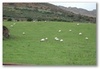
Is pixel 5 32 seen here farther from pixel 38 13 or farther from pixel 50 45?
pixel 50 45

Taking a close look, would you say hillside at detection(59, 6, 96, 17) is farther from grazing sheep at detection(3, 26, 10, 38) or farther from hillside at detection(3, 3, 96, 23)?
grazing sheep at detection(3, 26, 10, 38)

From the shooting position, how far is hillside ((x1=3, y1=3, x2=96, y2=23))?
4.15 metres

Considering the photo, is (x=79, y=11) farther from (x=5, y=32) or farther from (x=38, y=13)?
(x=5, y=32)

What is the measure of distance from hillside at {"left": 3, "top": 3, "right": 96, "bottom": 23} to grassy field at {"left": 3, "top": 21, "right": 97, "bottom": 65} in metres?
0.06

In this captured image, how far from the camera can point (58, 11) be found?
13.7ft

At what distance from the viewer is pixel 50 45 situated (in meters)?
4.14

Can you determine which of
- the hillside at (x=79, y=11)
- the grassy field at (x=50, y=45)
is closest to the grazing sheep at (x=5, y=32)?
the grassy field at (x=50, y=45)

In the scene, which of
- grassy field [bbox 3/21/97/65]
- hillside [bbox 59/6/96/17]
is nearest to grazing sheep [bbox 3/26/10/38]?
grassy field [bbox 3/21/97/65]

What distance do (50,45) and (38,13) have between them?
40cm

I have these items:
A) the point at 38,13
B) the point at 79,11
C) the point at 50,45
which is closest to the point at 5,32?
the point at 38,13

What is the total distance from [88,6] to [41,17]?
0.56 m

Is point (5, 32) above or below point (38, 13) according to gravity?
below

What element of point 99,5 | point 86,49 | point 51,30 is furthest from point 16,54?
point 99,5

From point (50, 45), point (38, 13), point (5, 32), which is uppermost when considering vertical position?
point (38, 13)
